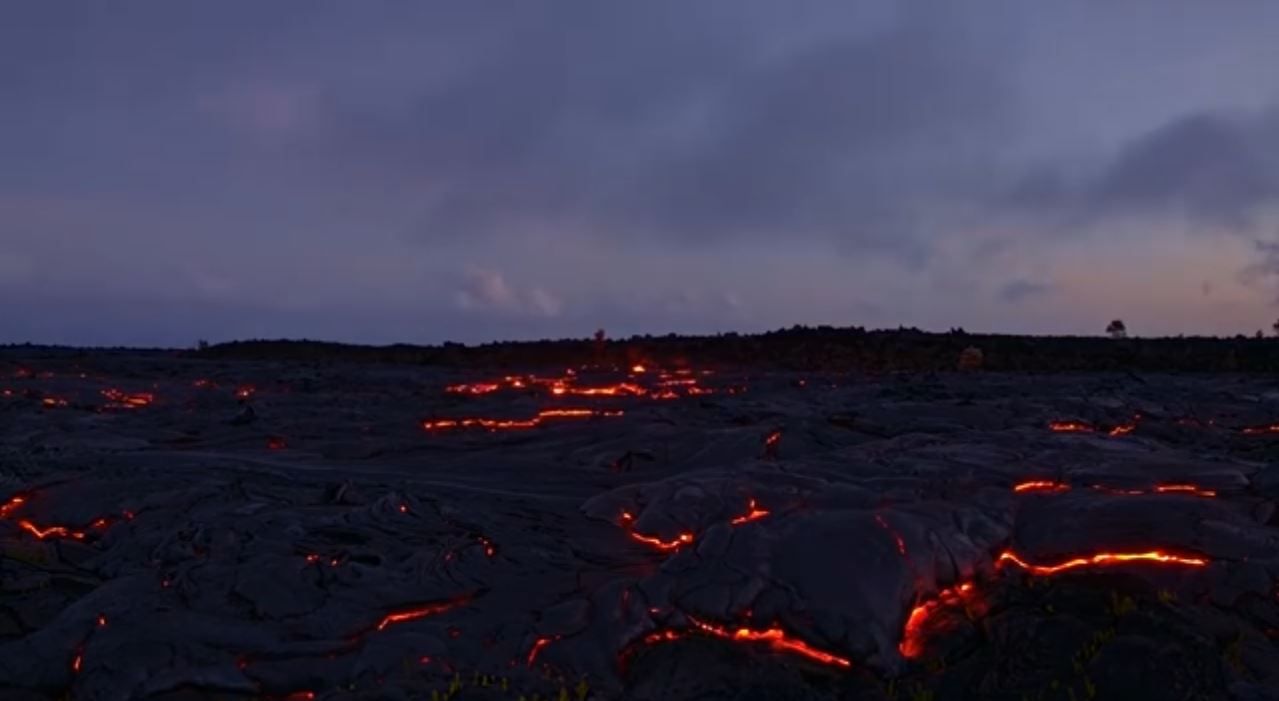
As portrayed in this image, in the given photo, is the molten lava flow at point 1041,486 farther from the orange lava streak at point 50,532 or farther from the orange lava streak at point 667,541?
the orange lava streak at point 50,532

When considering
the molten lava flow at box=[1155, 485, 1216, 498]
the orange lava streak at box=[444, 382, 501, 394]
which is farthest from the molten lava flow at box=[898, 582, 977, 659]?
the orange lava streak at box=[444, 382, 501, 394]

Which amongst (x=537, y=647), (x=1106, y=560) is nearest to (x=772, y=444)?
(x=1106, y=560)

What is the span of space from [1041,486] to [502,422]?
916 centimetres

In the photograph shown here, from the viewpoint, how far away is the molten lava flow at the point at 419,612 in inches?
283

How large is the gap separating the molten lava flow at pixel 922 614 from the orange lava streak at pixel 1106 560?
0.63 metres

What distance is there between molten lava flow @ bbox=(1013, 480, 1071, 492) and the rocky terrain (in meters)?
0.07

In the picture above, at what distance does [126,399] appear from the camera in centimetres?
2097

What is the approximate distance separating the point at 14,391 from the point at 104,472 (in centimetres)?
1246

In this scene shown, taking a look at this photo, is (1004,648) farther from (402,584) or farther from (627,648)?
(402,584)

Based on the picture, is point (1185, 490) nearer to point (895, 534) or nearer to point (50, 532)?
point (895, 534)

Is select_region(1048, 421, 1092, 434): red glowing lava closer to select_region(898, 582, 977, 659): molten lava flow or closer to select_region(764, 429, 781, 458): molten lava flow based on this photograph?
select_region(764, 429, 781, 458): molten lava flow

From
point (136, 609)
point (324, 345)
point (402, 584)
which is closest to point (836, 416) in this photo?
point (402, 584)

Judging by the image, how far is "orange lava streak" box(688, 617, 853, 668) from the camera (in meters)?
6.73

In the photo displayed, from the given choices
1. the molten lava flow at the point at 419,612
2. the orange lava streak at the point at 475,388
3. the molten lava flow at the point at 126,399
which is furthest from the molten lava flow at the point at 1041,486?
the molten lava flow at the point at 126,399
